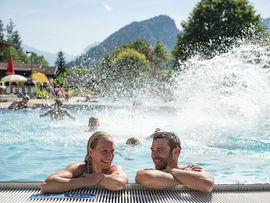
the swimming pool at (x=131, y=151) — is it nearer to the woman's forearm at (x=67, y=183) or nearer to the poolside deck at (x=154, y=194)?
the poolside deck at (x=154, y=194)

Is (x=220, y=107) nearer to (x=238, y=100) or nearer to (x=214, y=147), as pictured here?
(x=238, y=100)

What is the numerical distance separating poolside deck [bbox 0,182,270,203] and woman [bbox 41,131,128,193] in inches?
2.8

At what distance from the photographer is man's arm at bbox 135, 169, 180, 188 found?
157 inches

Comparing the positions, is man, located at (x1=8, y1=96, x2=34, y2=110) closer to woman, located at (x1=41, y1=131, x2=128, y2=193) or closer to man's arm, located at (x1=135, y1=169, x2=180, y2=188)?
woman, located at (x1=41, y1=131, x2=128, y2=193)

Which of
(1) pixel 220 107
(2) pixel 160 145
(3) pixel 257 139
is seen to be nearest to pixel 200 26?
(1) pixel 220 107

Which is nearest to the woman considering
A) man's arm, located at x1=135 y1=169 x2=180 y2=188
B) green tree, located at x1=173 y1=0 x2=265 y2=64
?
man's arm, located at x1=135 y1=169 x2=180 y2=188

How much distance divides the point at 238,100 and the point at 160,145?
14104 mm

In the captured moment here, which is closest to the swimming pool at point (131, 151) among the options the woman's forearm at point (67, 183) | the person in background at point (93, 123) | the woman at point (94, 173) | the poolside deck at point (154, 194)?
the person in background at point (93, 123)

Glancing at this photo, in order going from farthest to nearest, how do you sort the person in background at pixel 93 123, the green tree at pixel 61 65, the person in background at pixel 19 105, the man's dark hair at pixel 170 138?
the green tree at pixel 61 65 → the person in background at pixel 19 105 → the person in background at pixel 93 123 → the man's dark hair at pixel 170 138

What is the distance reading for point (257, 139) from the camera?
1254cm

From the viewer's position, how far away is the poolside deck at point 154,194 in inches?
148

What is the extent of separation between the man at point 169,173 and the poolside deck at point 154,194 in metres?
0.06

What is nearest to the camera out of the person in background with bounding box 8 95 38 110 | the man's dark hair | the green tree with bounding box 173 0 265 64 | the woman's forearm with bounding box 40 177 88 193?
the woman's forearm with bounding box 40 177 88 193

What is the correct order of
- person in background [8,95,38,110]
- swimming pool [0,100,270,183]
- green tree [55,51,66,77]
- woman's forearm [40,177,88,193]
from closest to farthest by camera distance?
woman's forearm [40,177,88,193]
swimming pool [0,100,270,183]
person in background [8,95,38,110]
green tree [55,51,66,77]
